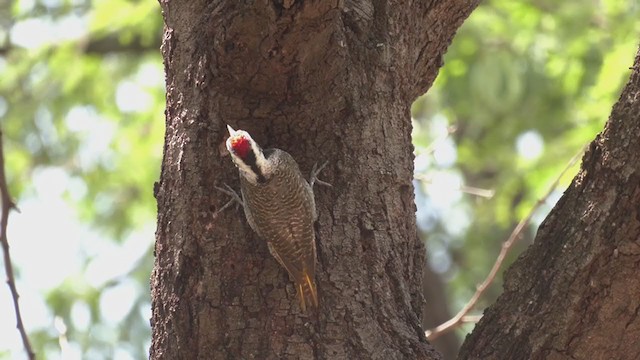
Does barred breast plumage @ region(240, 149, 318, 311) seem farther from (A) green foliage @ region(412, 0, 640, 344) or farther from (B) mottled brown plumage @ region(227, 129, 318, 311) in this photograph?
(A) green foliage @ region(412, 0, 640, 344)

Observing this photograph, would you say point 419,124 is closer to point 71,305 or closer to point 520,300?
point 71,305

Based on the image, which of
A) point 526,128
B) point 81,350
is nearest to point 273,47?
point 81,350

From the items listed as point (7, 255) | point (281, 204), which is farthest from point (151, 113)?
point (7, 255)

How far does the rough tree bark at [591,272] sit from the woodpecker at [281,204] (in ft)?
2.17

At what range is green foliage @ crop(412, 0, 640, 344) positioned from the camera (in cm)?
739

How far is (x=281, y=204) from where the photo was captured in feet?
13.7

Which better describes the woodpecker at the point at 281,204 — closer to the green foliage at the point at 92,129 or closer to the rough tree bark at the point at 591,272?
the rough tree bark at the point at 591,272

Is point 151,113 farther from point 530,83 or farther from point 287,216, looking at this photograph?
point 287,216

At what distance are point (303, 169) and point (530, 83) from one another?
5139mm

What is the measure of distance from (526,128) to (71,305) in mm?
4538

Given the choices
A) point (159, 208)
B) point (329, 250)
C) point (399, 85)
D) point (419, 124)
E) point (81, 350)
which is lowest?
point (329, 250)

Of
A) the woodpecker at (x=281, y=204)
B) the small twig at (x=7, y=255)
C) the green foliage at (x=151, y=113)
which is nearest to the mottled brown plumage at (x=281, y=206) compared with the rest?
the woodpecker at (x=281, y=204)

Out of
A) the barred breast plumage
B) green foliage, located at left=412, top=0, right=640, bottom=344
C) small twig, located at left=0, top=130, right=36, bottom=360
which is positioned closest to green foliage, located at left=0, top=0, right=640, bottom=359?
green foliage, located at left=412, top=0, right=640, bottom=344

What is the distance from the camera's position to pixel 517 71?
8109 mm
